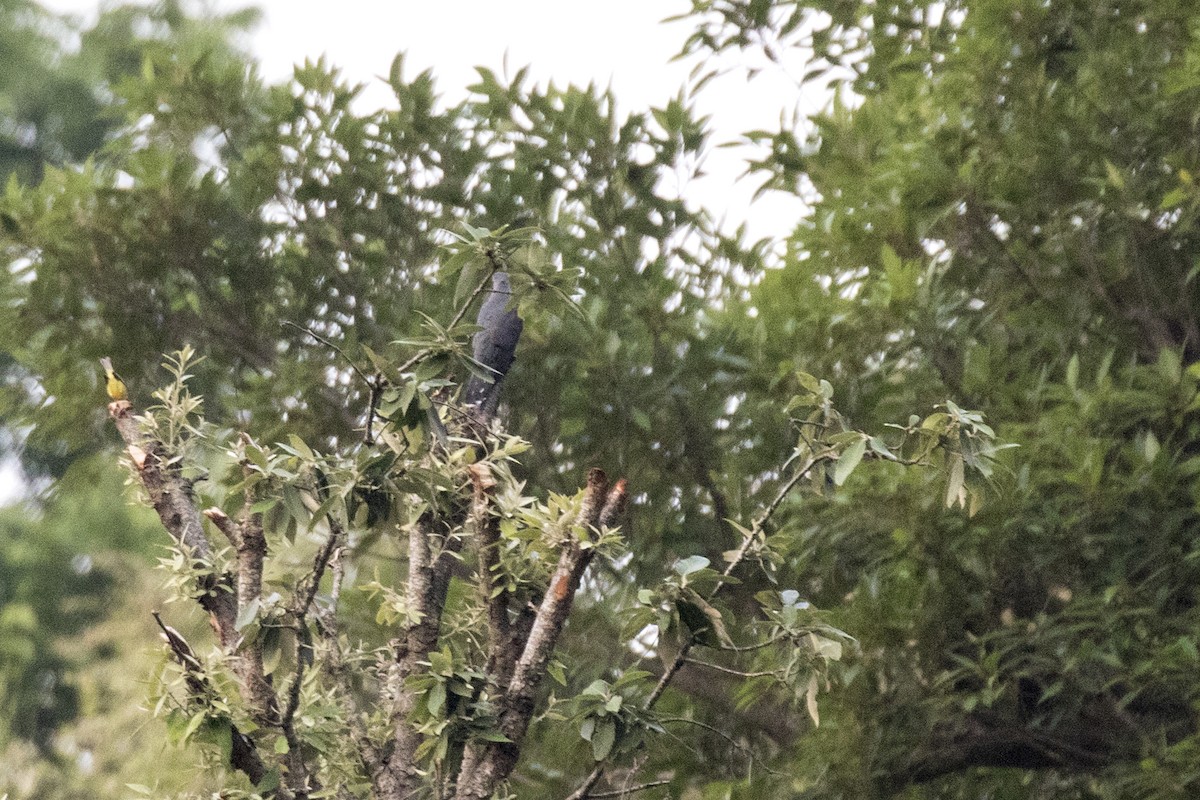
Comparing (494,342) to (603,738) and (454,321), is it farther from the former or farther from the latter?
(603,738)

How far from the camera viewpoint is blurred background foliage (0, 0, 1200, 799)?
137 inches

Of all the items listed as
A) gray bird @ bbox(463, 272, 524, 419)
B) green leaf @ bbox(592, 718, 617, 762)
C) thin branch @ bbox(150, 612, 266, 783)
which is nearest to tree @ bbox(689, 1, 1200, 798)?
gray bird @ bbox(463, 272, 524, 419)

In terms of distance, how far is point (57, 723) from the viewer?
1398 centimetres

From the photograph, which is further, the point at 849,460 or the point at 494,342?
the point at 494,342

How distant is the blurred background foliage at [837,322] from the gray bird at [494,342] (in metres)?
1.07

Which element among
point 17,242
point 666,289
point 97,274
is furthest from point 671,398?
point 17,242

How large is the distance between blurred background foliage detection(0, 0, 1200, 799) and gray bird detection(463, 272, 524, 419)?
41.9 inches

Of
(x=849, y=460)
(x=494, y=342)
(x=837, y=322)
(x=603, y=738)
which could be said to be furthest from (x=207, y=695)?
(x=837, y=322)

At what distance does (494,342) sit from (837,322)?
5.77ft

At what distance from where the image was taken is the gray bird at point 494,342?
6.98ft

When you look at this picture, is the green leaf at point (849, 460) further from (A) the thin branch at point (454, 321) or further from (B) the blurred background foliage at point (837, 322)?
(B) the blurred background foliage at point (837, 322)

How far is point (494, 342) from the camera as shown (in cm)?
216

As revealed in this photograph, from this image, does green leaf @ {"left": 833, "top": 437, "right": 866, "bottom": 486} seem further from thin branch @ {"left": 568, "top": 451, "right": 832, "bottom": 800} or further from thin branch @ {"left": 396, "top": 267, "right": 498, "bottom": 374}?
thin branch @ {"left": 396, "top": 267, "right": 498, "bottom": 374}

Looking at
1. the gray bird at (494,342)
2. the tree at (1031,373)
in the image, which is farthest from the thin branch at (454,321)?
the tree at (1031,373)
